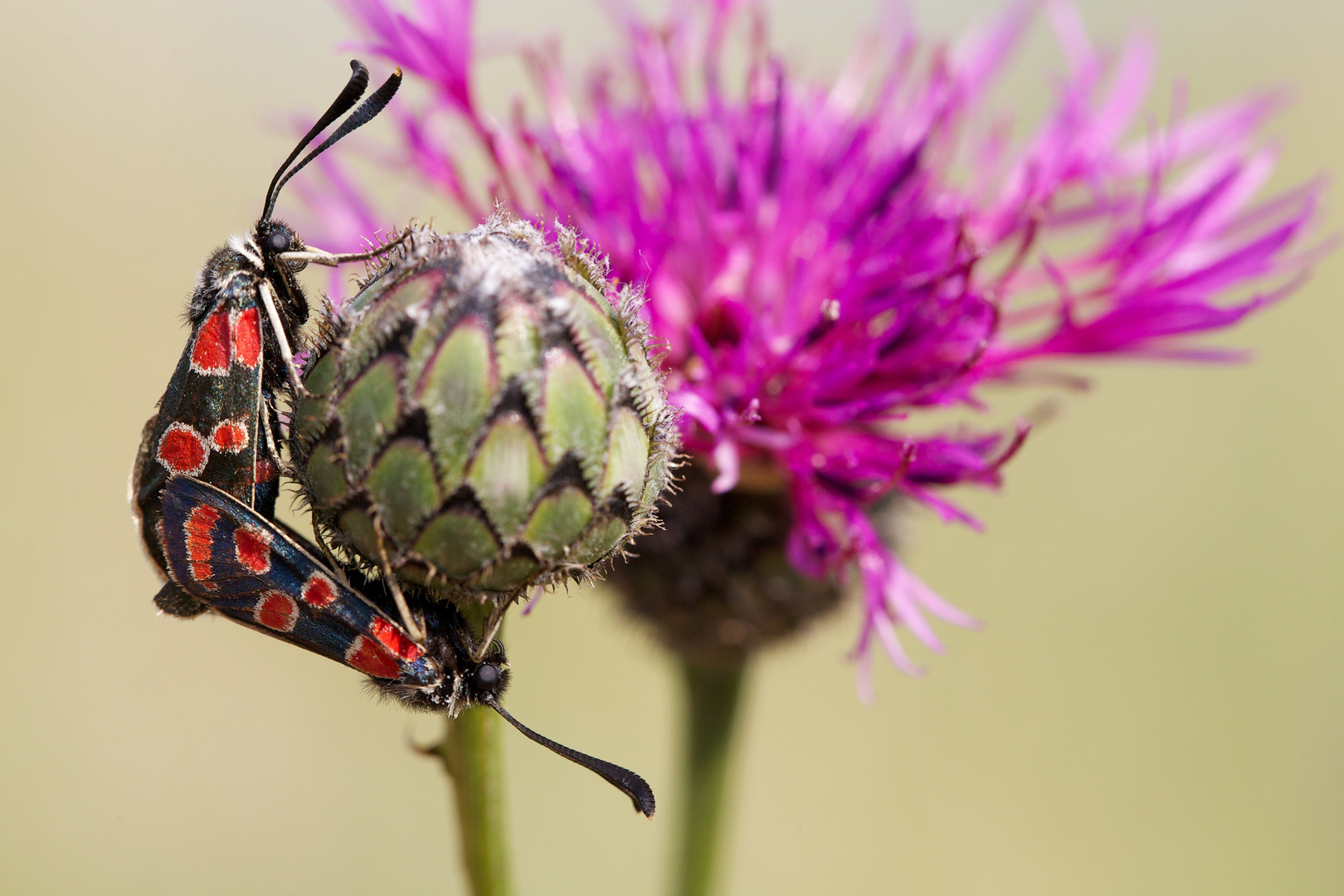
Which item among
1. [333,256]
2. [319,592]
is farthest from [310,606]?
[333,256]

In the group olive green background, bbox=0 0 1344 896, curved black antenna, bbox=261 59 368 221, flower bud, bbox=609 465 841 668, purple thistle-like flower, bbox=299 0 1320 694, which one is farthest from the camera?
olive green background, bbox=0 0 1344 896

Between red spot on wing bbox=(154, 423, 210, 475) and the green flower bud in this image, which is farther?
red spot on wing bbox=(154, 423, 210, 475)

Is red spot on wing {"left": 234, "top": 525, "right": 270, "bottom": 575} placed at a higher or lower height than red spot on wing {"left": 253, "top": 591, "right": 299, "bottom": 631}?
higher

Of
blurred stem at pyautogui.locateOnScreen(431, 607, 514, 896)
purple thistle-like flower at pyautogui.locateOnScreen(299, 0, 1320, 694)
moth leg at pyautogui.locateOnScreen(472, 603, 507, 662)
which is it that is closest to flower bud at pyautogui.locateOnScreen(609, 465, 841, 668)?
purple thistle-like flower at pyautogui.locateOnScreen(299, 0, 1320, 694)

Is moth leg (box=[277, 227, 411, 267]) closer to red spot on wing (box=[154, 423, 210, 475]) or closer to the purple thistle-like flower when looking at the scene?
red spot on wing (box=[154, 423, 210, 475])

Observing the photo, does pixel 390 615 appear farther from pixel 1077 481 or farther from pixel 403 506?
pixel 1077 481

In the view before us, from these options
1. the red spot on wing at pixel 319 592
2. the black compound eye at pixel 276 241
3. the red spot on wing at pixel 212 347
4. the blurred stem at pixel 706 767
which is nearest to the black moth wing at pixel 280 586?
the red spot on wing at pixel 319 592

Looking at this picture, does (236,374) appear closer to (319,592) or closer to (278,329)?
(278,329)
